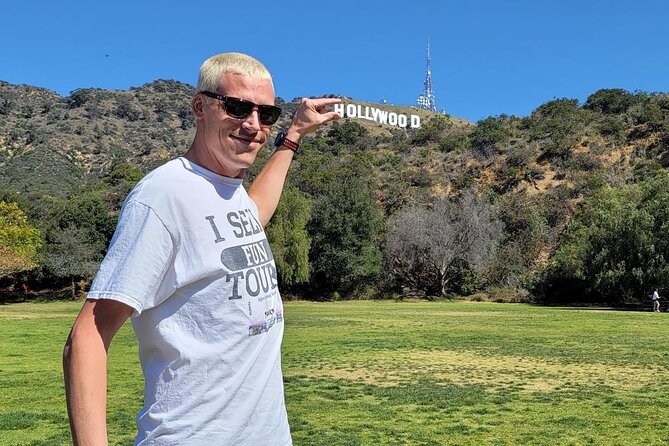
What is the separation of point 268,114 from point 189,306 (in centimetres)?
70

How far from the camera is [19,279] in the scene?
5256 centimetres

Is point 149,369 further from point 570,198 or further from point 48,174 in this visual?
point 48,174

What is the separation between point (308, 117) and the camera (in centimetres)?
312

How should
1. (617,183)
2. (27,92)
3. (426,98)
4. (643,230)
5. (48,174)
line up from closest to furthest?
1. (643,230)
2. (617,183)
3. (48,174)
4. (27,92)
5. (426,98)

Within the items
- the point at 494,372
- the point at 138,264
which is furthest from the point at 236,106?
the point at 494,372

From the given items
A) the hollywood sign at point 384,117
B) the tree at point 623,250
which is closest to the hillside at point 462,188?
the tree at point 623,250

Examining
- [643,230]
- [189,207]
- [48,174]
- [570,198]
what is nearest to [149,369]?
[189,207]

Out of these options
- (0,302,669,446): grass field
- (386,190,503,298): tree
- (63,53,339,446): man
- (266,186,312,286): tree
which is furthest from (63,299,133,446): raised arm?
(386,190,503,298): tree

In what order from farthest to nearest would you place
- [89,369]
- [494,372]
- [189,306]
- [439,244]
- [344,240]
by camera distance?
[344,240] < [439,244] < [494,372] < [189,306] < [89,369]

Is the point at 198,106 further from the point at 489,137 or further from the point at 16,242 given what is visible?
the point at 489,137

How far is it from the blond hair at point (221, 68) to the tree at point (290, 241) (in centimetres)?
4233

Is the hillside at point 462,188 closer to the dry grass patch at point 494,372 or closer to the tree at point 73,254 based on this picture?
the tree at point 73,254

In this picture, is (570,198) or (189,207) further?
(570,198)

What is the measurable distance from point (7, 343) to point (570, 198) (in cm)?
5085
